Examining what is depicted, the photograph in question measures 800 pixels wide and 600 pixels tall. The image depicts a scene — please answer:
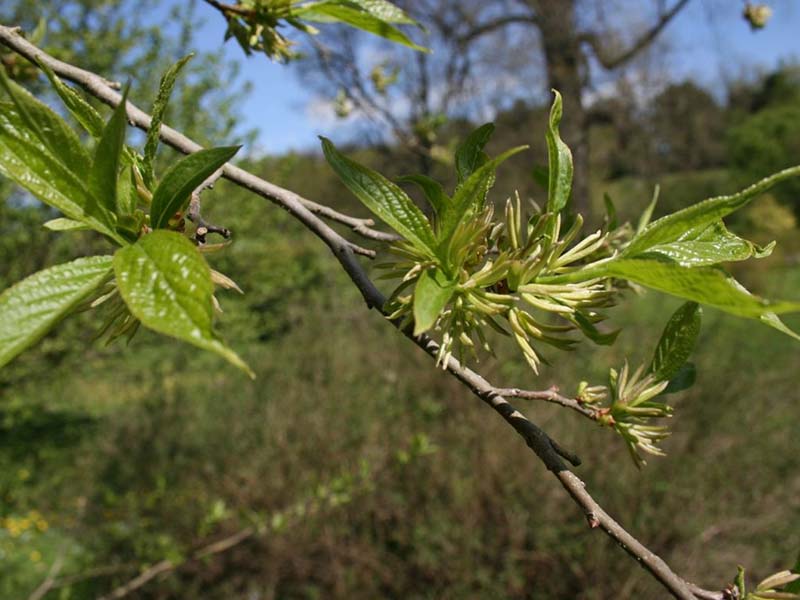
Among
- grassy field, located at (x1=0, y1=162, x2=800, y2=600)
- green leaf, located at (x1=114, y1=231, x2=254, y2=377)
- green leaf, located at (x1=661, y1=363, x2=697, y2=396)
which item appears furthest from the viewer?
grassy field, located at (x1=0, y1=162, x2=800, y2=600)

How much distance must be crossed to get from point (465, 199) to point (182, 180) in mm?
204

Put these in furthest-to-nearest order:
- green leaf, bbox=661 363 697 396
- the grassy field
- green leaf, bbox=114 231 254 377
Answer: the grassy field → green leaf, bbox=661 363 697 396 → green leaf, bbox=114 231 254 377

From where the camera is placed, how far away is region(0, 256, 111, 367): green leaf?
1.21ft

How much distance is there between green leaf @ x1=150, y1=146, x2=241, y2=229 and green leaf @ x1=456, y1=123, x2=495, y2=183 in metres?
0.23

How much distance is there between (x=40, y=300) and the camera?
1.28 feet

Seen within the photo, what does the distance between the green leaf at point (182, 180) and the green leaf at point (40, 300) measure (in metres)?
0.08

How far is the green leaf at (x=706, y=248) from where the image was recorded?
0.53 m

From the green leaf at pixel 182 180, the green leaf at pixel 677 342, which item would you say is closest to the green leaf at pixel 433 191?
the green leaf at pixel 182 180

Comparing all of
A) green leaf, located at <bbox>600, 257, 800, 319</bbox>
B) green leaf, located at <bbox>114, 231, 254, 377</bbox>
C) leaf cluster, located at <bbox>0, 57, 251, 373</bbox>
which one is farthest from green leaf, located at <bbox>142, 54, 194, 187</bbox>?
green leaf, located at <bbox>600, 257, 800, 319</bbox>

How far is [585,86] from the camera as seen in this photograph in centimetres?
738

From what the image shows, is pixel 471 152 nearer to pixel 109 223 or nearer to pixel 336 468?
pixel 109 223

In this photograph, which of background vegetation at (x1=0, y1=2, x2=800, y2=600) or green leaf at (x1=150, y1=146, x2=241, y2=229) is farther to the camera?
background vegetation at (x1=0, y1=2, x2=800, y2=600)

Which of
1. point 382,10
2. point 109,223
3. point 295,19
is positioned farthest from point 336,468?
point 109,223

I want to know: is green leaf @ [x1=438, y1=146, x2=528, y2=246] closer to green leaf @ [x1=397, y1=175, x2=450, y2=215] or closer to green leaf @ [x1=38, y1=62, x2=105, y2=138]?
green leaf @ [x1=397, y1=175, x2=450, y2=215]
